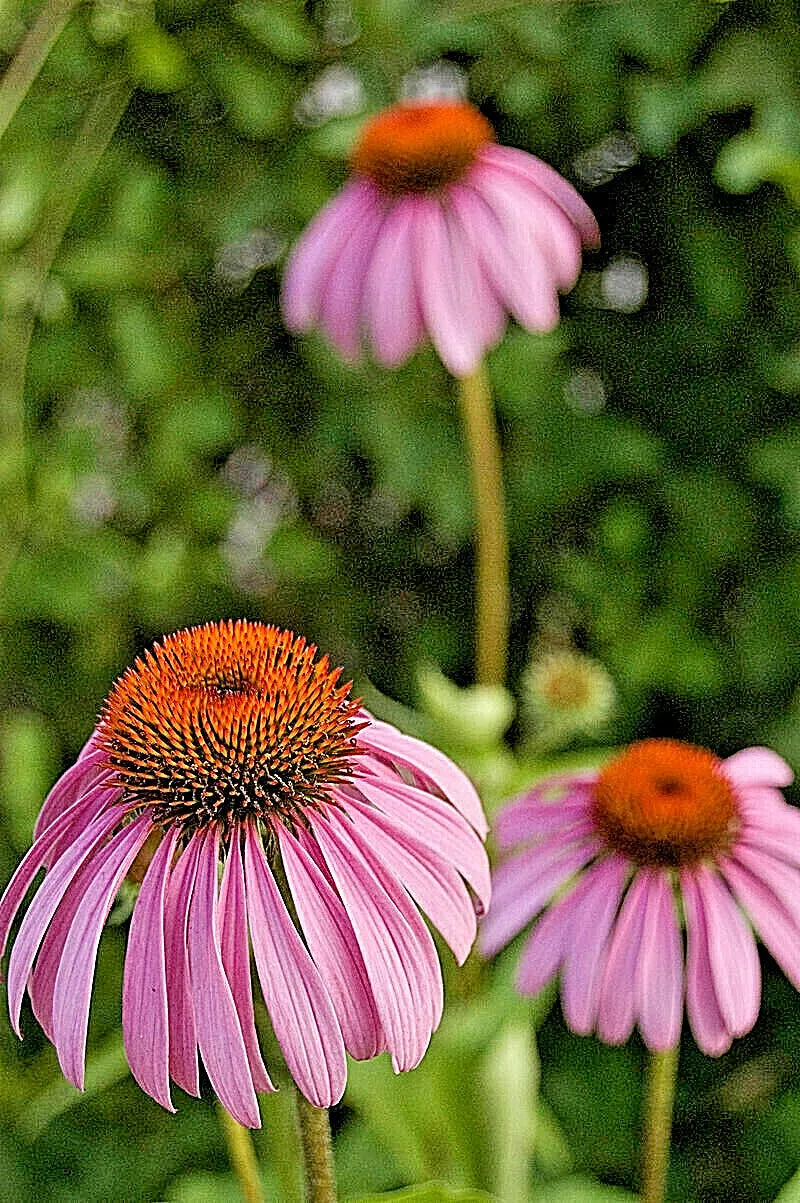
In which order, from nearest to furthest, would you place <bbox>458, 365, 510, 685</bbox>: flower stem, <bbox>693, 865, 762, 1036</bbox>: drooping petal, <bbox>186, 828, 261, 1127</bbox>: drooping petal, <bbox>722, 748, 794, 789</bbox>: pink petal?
1. <bbox>186, 828, 261, 1127</bbox>: drooping petal
2. <bbox>693, 865, 762, 1036</bbox>: drooping petal
3. <bbox>722, 748, 794, 789</bbox>: pink petal
4. <bbox>458, 365, 510, 685</bbox>: flower stem

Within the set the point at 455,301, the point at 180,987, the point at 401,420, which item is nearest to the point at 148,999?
the point at 180,987

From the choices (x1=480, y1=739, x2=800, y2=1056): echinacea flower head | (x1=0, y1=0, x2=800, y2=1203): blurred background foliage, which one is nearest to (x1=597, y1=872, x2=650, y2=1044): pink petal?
(x1=480, y1=739, x2=800, y2=1056): echinacea flower head

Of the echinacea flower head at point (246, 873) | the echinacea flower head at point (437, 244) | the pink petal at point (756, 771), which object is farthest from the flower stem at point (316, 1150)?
the echinacea flower head at point (437, 244)

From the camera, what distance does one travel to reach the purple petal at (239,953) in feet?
1.22

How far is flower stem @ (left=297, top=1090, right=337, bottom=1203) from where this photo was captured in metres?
0.42

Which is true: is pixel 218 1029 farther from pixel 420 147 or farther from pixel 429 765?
pixel 420 147

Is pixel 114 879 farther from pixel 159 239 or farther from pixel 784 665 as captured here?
pixel 159 239

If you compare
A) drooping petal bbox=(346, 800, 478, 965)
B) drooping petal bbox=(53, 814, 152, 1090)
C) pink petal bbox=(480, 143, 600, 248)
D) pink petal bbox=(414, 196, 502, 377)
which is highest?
drooping petal bbox=(53, 814, 152, 1090)

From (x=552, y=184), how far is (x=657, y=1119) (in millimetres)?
541

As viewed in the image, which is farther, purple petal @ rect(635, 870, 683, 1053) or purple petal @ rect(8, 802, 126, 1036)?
purple petal @ rect(635, 870, 683, 1053)

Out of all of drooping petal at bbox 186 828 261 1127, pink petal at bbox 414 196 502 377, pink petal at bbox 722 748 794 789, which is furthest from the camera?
pink petal at bbox 414 196 502 377

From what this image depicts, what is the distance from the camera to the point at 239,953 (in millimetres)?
381

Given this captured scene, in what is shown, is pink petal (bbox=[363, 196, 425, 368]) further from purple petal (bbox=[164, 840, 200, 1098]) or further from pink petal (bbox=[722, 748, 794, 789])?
purple petal (bbox=[164, 840, 200, 1098])

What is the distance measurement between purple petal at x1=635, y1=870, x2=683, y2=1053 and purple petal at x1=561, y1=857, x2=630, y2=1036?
0.05ft
